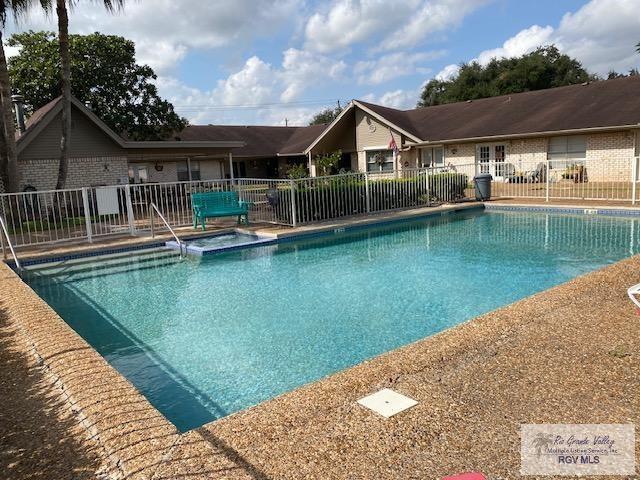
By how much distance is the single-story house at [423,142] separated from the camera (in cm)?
2016

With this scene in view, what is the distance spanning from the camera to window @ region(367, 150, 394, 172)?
27.8 metres

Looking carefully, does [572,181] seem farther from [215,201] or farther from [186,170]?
[186,170]

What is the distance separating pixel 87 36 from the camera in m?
24.0

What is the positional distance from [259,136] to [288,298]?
97.5 ft

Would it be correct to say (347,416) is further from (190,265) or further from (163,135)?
(163,135)

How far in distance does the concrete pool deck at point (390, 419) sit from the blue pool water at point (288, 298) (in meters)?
1.05

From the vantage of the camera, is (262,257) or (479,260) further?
(262,257)

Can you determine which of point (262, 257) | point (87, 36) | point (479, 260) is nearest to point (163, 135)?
point (87, 36)

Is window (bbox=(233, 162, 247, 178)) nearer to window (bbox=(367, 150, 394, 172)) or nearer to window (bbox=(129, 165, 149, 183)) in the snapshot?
window (bbox=(129, 165, 149, 183))

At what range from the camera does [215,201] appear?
49.8ft

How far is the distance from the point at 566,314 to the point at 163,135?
983 inches

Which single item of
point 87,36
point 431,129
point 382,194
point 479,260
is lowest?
Result: point 479,260

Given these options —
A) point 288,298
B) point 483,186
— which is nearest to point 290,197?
point 288,298

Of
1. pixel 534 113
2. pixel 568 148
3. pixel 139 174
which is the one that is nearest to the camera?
pixel 568 148
